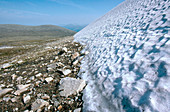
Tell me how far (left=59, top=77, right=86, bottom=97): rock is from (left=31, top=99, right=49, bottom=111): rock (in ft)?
2.22

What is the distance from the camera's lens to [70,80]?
4.34 metres

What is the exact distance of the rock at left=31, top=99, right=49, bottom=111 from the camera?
10.2 feet

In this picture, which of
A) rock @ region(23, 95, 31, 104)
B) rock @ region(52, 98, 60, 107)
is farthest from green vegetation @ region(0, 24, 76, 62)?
rock @ region(52, 98, 60, 107)

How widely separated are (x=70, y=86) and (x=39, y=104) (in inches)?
52.6

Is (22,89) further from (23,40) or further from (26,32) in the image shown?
(26,32)

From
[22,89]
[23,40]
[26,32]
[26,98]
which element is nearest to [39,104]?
[26,98]

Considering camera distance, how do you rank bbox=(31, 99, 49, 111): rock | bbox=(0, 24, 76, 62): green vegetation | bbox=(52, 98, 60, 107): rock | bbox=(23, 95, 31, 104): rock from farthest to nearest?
1. bbox=(0, 24, 76, 62): green vegetation
2. bbox=(23, 95, 31, 104): rock
3. bbox=(52, 98, 60, 107): rock
4. bbox=(31, 99, 49, 111): rock

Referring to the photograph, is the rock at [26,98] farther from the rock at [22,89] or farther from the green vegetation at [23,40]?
the green vegetation at [23,40]

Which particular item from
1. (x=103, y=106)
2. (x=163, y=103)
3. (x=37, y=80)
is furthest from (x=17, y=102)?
(x=163, y=103)

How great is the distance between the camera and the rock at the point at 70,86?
12.0 feet

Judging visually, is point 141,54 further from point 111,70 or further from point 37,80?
point 37,80

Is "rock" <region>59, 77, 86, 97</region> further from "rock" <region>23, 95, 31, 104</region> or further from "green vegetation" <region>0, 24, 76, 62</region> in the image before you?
"green vegetation" <region>0, 24, 76, 62</region>

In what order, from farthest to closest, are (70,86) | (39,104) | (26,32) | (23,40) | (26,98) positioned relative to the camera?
(26,32) < (23,40) < (70,86) < (26,98) < (39,104)

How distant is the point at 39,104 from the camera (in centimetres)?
319
